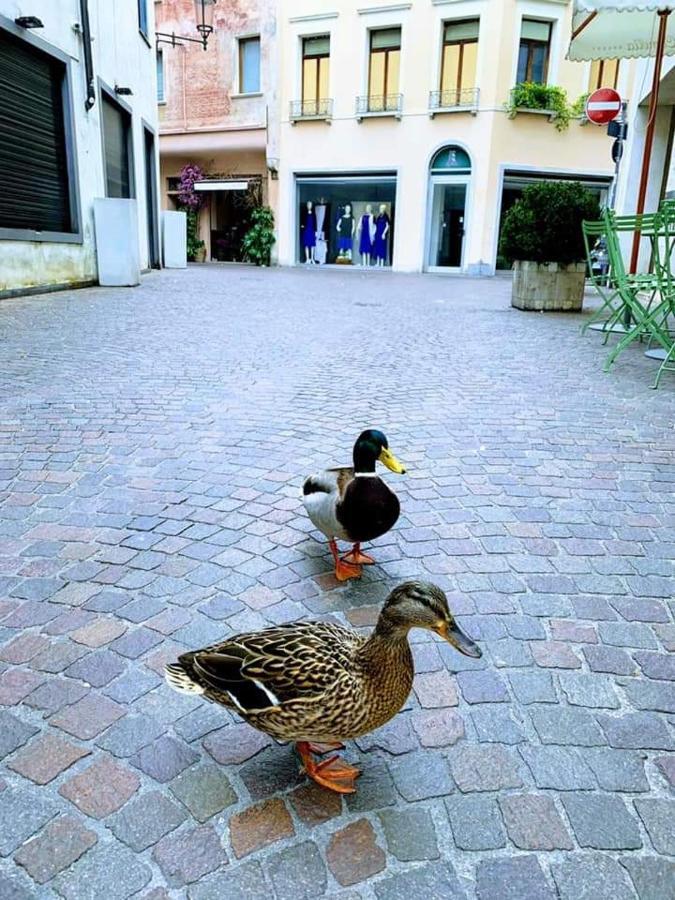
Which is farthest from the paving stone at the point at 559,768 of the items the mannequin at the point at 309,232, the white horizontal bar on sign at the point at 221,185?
the white horizontal bar on sign at the point at 221,185

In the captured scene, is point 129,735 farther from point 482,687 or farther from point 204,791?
point 482,687

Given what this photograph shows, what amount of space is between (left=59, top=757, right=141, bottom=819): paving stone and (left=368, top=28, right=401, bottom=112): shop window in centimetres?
2469

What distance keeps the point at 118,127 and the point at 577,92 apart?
48.6 feet

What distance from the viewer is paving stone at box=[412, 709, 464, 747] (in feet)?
6.28

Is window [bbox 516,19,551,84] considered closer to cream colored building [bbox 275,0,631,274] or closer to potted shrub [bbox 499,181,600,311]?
cream colored building [bbox 275,0,631,274]

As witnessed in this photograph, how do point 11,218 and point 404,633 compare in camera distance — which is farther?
point 11,218

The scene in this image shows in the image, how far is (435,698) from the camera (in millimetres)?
2088

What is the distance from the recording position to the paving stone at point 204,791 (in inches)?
65.8

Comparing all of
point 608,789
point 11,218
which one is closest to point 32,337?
point 11,218

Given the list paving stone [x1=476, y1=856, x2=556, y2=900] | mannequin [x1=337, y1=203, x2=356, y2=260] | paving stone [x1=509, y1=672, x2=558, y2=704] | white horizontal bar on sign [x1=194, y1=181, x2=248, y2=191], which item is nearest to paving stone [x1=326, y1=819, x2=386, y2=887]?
→ paving stone [x1=476, y1=856, x2=556, y2=900]

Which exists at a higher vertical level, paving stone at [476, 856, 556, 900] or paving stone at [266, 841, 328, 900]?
paving stone at [476, 856, 556, 900]

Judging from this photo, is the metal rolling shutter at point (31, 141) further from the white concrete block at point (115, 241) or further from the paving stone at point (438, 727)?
the paving stone at point (438, 727)

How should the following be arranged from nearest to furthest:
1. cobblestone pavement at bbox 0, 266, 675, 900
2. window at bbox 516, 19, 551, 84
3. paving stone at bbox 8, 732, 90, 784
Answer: cobblestone pavement at bbox 0, 266, 675, 900, paving stone at bbox 8, 732, 90, 784, window at bbox 516, 19, 551, 84

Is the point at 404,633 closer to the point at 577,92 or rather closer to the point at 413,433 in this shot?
the point at 413,433
